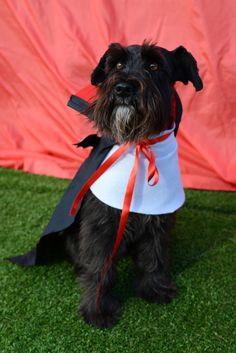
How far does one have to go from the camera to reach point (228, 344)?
2.09m

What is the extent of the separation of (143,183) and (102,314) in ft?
2.14

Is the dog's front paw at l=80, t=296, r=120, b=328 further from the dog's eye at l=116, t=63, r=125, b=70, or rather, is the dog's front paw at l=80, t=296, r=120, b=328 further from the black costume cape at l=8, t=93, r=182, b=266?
the dog's eye at l=116, t=63, r=125, b=70

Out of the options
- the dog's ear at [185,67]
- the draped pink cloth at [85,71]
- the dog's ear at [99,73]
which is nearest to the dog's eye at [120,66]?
the dog's ear at [99,73]

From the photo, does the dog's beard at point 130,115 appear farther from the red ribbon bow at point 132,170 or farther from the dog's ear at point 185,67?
the dog's ear at point 185,67

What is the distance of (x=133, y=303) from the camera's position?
2361mm

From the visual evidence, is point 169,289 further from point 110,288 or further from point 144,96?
point 144,96

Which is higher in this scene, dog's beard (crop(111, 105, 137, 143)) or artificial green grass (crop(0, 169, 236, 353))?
dog's beard (crop(111, 105, 137, 143))

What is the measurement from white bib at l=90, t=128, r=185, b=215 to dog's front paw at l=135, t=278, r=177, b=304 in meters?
0.42

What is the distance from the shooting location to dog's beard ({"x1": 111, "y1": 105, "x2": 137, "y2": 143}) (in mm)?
1920

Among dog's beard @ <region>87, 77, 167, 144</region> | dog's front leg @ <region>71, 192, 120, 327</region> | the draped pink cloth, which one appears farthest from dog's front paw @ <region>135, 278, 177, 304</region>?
the draped pink cloth

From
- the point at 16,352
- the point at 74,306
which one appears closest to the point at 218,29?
the point at 74,306

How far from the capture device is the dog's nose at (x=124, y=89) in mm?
1876

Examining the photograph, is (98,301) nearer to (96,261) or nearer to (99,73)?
(96,261)

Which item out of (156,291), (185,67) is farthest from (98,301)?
(185,67)
